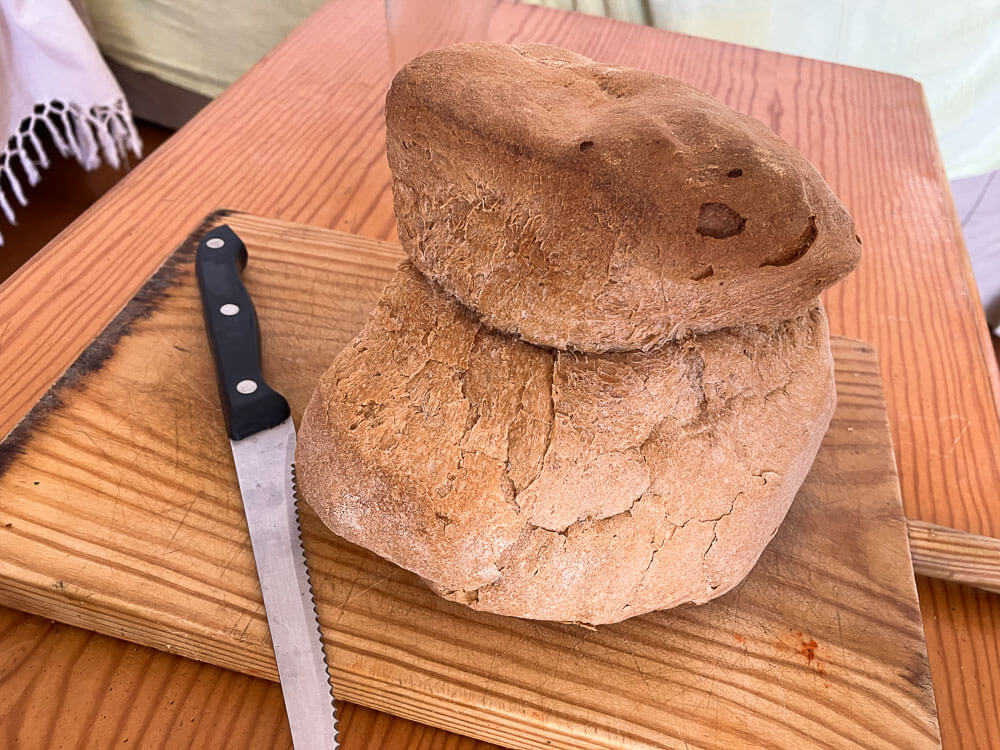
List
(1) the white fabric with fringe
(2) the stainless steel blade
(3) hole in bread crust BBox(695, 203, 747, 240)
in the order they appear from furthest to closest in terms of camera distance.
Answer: (1) the white fabric with fringe
(2) the stainless steel blade
(3) hole in bread crust BBox(695, 203, 747, 240)

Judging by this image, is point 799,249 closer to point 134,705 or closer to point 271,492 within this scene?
point 271,492

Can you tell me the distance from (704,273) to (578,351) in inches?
4.6

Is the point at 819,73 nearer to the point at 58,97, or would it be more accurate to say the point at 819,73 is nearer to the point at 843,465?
the point at 843,465

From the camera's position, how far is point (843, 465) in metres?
0.84

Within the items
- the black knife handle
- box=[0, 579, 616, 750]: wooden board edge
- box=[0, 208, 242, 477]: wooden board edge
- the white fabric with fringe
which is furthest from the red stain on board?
the white fabric with fringe

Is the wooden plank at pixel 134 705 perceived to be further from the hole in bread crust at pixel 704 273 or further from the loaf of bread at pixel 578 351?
the hole in bread crust at pixel 704 273

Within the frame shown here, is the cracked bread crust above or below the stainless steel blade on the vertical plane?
above

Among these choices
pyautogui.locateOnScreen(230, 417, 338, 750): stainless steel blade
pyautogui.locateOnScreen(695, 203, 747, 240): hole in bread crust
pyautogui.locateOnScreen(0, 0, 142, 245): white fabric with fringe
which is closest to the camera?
pyautogui.locateOnScreen(695, 203, 747, 240): hole in bread crust

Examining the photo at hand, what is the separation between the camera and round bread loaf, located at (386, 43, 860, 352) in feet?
1.74

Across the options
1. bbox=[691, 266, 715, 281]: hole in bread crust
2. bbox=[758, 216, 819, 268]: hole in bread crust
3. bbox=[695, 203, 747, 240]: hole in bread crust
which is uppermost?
bbox=[695, 203, 747, 240]: hole in bread crust

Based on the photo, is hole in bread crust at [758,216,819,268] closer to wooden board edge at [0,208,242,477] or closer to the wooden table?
the wooden table

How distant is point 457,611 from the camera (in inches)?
27.2

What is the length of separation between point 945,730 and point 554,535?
41 cm

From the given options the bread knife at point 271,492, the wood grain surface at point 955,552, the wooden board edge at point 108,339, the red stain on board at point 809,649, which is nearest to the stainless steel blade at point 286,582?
the bread knife at point 271,492
